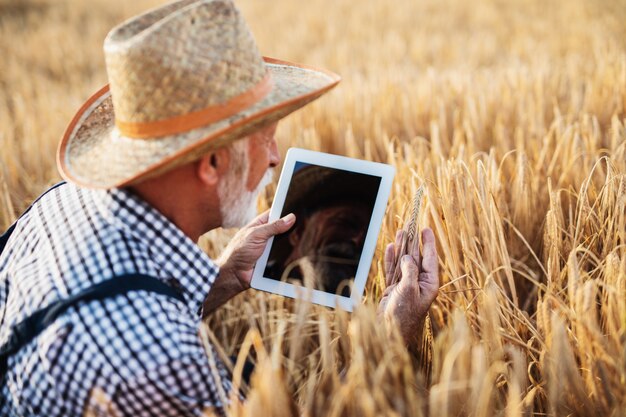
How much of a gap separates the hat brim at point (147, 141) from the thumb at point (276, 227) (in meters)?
0.29

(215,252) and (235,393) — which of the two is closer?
(235,393)

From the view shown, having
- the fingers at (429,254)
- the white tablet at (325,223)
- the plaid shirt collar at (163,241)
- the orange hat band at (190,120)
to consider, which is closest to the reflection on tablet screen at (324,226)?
the white tablet at (325,223)

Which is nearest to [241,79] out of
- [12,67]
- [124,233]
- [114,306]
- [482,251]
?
Answer: [124,233]

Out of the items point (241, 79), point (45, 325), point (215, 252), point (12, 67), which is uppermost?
point (12, 67)

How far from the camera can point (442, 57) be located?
4.60 meters

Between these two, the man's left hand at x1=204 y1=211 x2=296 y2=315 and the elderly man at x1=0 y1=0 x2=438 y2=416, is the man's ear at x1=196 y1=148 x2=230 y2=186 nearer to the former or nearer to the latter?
the elderly man at x1=0 y1=0 x2=438 y2=416

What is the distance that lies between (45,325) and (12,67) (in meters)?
4.56

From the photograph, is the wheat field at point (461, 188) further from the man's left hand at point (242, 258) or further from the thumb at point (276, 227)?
the thumb at point (276, 227)

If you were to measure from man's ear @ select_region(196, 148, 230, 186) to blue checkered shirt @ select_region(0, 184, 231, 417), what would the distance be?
11 cm

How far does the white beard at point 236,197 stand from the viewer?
1.11 meters

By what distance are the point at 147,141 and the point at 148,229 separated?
167mm

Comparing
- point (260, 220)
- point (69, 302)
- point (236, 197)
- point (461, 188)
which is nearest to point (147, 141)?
point (236, 197)

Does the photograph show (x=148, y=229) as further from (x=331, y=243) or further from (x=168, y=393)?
(x=331, y=243)

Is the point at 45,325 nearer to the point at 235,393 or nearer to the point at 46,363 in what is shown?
the point at 46,363
